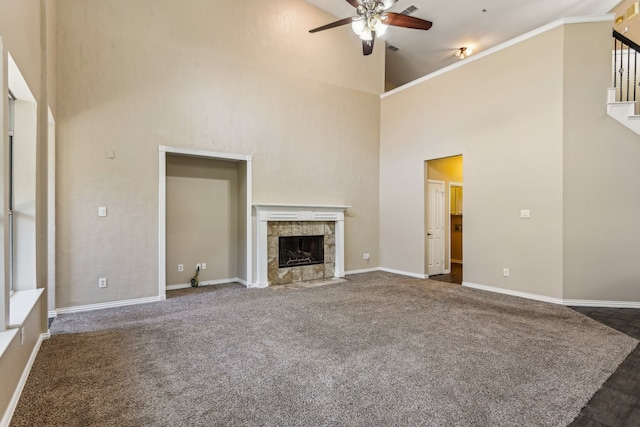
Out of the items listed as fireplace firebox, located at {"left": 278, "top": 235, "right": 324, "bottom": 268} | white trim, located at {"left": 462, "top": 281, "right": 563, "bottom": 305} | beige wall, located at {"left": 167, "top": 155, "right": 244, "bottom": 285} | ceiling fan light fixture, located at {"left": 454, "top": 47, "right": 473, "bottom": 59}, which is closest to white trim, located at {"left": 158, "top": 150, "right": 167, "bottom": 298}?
beige wall, located at {"left": 167, "top": 155, "right": 244, "bottom": 285}

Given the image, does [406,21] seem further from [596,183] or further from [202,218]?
[202,218]

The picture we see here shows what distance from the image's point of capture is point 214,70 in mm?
5234

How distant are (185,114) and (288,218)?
2.39 metres

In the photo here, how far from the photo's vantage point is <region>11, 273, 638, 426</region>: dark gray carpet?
6.51ft

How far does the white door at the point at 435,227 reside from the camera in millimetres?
6641

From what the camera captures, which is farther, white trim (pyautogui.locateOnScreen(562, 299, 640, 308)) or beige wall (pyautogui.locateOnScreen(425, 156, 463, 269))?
beige wall (pyautogui.locateOnScreen(425, 156, 463, 269))

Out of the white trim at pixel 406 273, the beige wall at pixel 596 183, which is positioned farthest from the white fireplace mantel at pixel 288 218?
the beige wall at pixel 596 183

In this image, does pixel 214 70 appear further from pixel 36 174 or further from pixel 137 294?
pixel 137 294

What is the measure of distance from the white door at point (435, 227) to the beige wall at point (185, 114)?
1.26 m

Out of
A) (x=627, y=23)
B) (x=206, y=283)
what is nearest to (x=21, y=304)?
(x=206, y=283)

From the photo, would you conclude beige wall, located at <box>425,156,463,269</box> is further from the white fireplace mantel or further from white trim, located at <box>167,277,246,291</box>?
white trim, located at <box>167,277,246,291</box>

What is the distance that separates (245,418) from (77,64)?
4.74m

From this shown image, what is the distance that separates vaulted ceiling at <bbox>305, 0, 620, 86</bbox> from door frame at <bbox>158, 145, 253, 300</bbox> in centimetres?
325

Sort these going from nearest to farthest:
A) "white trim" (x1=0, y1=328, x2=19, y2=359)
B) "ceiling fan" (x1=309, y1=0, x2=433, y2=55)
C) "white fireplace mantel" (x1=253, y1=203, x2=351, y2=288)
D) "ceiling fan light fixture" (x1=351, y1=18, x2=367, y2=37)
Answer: "white trim" (x1=0, y1=328, x2=19, y2=359) → "ceiling fan" (x1=309, y1=0, x2=433, y2=55) → "ceiling fan light fixture" (x1=351, y1=18, x2=367, y2=37) → "white fireplace mantel" (x1=253, y1=203, x2=351, y2=288)
